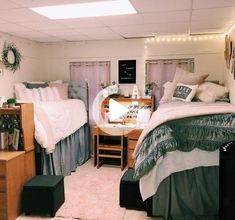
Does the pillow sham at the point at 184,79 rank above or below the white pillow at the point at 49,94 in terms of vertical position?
above

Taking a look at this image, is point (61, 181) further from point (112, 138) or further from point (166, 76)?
point (166, 76)

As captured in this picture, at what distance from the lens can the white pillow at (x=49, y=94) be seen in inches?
168

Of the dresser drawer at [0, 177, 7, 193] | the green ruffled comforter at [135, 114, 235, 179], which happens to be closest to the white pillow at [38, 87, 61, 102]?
the dresser drawer at [0, 177, 7, 193]

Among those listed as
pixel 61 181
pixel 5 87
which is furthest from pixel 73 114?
pixel 61 181

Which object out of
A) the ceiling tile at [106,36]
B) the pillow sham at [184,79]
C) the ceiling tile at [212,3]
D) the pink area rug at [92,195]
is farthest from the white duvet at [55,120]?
the ceiling tile at [212,3]

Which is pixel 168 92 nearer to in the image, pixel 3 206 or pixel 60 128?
pixel 60 128

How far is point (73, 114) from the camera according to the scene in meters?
4.22

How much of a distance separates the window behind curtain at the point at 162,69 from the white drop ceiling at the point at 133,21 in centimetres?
50

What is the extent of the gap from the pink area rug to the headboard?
4.37ft

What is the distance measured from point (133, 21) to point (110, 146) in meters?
2.03

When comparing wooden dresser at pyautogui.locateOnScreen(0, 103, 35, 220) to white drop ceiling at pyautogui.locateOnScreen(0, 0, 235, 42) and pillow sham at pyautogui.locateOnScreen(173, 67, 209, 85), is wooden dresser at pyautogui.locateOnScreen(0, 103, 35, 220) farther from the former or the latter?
pillow sham at pyautogui.locateOnScreen(173, 67, 209, 85)

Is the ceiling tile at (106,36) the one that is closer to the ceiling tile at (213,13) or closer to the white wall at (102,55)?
the white wall at (102,55)

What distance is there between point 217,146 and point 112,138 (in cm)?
255

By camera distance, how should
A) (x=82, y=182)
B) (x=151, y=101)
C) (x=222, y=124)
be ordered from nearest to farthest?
(x=222, y=124), (x=82, y=182), (x=151, y=101)
